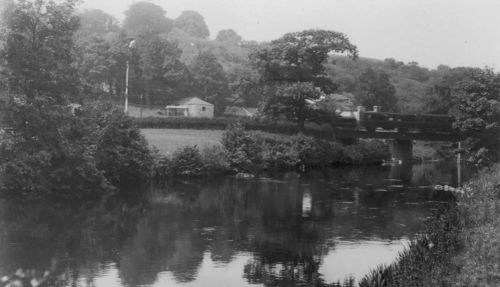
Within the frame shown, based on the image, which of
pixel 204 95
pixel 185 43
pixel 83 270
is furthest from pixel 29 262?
pixel 185 43

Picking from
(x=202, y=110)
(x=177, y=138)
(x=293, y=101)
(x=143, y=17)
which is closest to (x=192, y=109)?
(x=202, y=110)

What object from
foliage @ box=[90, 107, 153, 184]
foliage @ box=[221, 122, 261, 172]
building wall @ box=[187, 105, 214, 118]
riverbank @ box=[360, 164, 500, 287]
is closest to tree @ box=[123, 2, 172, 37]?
building wall @ box=[187, 105, 214, 118]

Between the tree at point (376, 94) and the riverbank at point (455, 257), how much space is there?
290 feet

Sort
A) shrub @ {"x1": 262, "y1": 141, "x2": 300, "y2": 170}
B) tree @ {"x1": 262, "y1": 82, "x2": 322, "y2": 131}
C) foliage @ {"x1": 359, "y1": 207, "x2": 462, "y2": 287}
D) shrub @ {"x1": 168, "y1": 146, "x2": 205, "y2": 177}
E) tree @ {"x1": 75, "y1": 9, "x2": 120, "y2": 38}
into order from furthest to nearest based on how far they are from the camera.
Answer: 1. tree @ {"x1": 75, "y1": 9, "x2": 120, "y2": 38}
2. tree @ {"x1": 262, "y1": 82, "x2": 322, "y2": 131}
3. shrub @ {"x1": 262, "y1": 141, "x2": 300, "y2": 170}
4. shrub @ {"x1": 168, "y1": 146, "x2": 205, "y2": 177}
5. foliage @ {"x1": 359, "y1": 207, "x2": 462, "y2": 287}

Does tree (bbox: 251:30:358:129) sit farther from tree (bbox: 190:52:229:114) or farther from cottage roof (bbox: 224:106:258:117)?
tree (bbox: 190:52:229:114)

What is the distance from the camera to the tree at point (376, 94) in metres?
110

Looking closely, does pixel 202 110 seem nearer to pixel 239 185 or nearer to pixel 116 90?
pixel 116 90

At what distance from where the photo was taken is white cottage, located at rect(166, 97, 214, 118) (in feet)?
298

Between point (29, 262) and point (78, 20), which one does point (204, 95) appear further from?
point (29, 262)

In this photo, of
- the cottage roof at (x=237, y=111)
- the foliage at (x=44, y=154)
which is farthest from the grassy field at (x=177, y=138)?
the cottage roof at (x=237, y=111)

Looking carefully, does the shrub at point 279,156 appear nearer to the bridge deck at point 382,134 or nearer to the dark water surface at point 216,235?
the bridge deck at point 382,134

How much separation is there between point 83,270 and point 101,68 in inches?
2982

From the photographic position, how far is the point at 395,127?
7125 centimetres

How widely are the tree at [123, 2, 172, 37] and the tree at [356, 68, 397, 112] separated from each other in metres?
57.3
